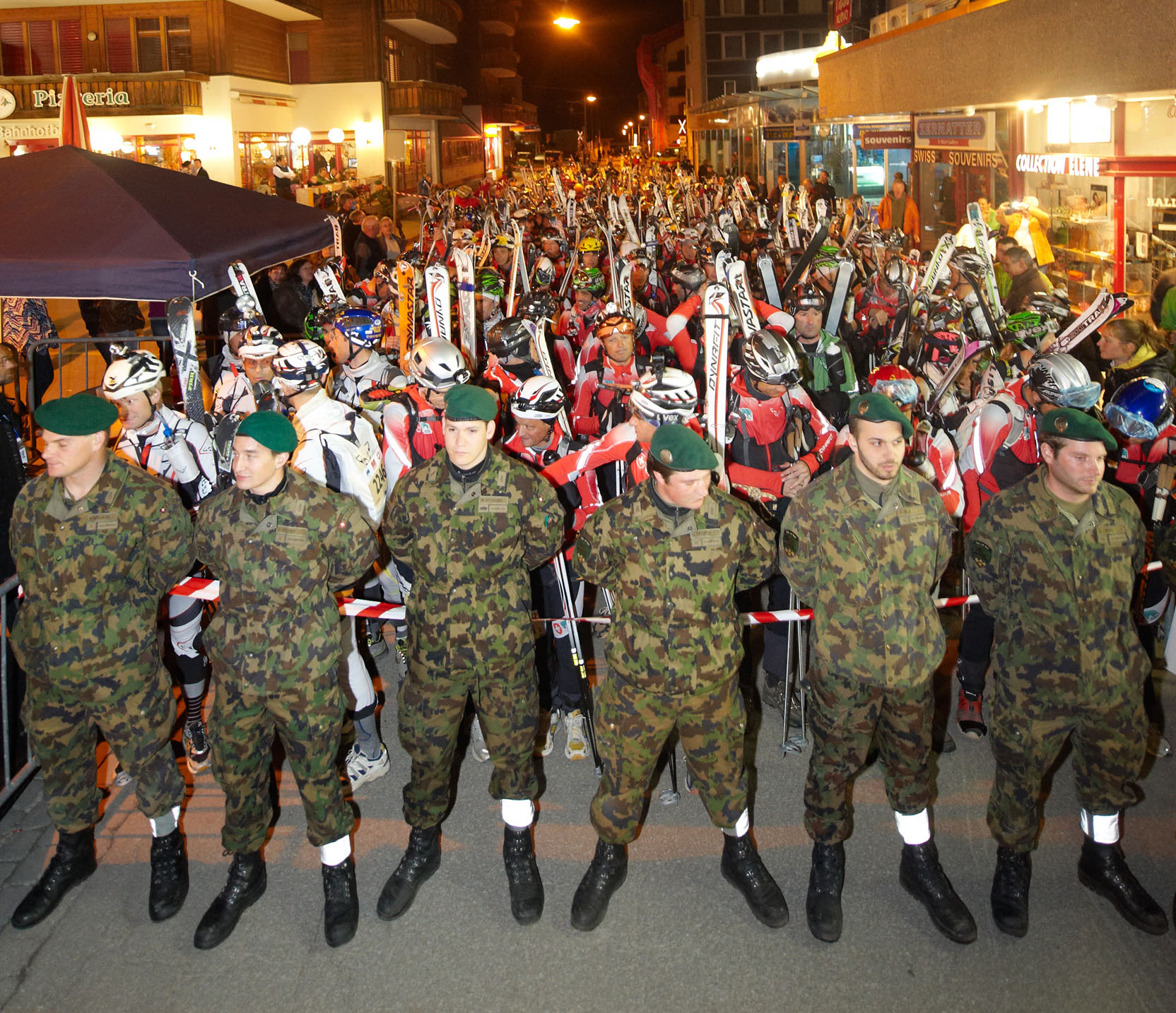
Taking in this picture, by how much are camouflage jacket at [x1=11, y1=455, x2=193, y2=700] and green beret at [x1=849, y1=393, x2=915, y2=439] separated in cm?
312

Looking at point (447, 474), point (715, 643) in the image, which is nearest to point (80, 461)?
point (447, 474)

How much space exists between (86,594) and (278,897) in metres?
1.71

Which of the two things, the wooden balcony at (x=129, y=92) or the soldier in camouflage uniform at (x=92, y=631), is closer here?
the soldier in camouflage uniform at (x=92, y=631)

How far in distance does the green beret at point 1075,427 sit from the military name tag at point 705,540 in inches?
58.9

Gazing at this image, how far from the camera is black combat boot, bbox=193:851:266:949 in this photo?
469 centimetres

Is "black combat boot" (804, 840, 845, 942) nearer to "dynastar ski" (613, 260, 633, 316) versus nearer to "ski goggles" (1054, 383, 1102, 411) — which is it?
"ski goggles" (1054, 383, 1102, 411)

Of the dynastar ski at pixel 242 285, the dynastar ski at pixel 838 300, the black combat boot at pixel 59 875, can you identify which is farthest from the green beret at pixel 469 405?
the dynastar ski at pixel 838 300

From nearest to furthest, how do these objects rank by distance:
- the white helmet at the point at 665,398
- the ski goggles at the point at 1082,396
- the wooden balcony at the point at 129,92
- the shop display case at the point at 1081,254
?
the white helmet at the point at 665,398 < the ski goggles at the point at 1082,396 < the shop display case at the point at 1081,254 < the wooden balcony at the point at 129,92

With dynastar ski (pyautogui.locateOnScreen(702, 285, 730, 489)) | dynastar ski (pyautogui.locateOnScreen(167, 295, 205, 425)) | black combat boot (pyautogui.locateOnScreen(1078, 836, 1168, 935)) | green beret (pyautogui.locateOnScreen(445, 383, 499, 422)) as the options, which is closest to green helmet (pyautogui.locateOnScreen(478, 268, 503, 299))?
dynastar ski (pyautogui.locateOnScreen(167, 295, 205, 425))

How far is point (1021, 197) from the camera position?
17.8 meters

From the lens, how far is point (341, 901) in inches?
189

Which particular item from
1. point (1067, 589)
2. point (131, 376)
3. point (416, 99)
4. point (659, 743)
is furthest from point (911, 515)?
point (416, 99)

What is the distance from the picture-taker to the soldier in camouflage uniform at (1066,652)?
4379mm

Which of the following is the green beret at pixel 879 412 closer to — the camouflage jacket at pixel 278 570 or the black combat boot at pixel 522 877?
the camouflage jacket at pixel 278 570
